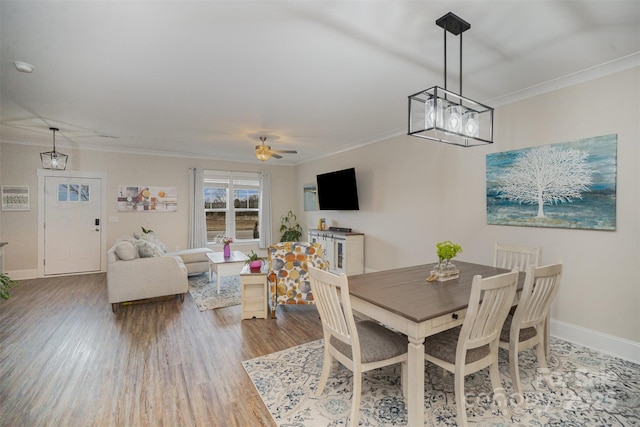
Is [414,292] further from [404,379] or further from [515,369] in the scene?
[515,369]

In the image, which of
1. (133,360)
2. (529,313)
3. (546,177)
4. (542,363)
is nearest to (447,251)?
(529,313)

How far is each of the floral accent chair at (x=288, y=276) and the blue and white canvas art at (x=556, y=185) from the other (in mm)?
2249

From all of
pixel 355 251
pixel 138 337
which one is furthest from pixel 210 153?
pixel 138 337

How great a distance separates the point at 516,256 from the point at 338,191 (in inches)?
136

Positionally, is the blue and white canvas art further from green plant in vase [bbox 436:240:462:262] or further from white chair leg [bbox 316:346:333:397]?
white chair leg [bbox 316:346:333:397]

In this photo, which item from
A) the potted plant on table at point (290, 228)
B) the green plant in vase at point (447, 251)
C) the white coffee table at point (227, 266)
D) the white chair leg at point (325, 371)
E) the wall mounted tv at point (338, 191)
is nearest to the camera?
the white chair leg at point (325, 371)

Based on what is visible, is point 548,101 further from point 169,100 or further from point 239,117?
point 169,100

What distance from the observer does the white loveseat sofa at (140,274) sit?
3.66m

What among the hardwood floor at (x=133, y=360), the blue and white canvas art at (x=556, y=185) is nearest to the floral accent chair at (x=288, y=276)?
the hardwood floor at (x=133, y=360)

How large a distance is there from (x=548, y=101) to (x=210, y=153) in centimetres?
589

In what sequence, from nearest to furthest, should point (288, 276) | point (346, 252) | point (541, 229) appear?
point (541, 229)
point (288, 276)
point (346, 252)

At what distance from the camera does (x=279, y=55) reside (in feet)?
7.77

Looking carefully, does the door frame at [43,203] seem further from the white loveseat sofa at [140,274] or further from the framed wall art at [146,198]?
the white loveseat sofa at [140,274]

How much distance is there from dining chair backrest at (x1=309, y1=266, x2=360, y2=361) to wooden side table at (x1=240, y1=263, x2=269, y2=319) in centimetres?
165
